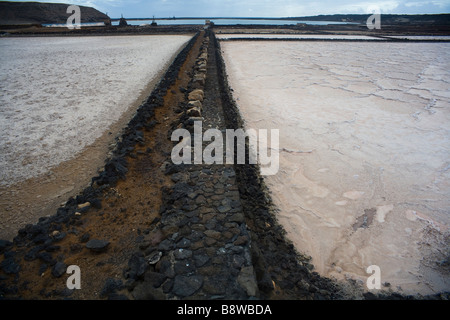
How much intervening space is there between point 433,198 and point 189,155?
8.86 feet

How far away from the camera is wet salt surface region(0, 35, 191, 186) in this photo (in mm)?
3016

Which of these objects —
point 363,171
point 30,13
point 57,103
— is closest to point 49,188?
point 57,103

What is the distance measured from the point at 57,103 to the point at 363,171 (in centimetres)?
542

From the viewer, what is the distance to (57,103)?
4.59 meters

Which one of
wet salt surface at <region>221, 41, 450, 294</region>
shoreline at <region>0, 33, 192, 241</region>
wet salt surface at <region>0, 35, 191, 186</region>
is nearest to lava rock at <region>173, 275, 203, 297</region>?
wet salt surface at <region>221, 41, 450, 294</region>

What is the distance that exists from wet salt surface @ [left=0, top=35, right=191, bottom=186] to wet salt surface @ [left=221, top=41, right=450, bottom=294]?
2.60 meters

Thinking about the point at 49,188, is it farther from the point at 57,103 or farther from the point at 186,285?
the point at 57,103

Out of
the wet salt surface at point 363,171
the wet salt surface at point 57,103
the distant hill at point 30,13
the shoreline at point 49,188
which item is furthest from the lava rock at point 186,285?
the distant hill at point 30,13

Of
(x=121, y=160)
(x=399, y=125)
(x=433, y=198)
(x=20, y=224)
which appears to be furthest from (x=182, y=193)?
(x=399, y=125)

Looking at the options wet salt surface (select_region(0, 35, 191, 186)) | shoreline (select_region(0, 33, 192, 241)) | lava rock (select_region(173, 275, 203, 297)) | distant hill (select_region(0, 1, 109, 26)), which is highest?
distant hill (select_region(0, 1, 109, 26))

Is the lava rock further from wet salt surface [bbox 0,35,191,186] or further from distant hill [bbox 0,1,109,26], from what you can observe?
distant hill [bbox 0,1,109,26]

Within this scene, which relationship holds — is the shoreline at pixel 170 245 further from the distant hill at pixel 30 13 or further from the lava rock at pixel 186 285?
the distant hill at pixel 30 13
